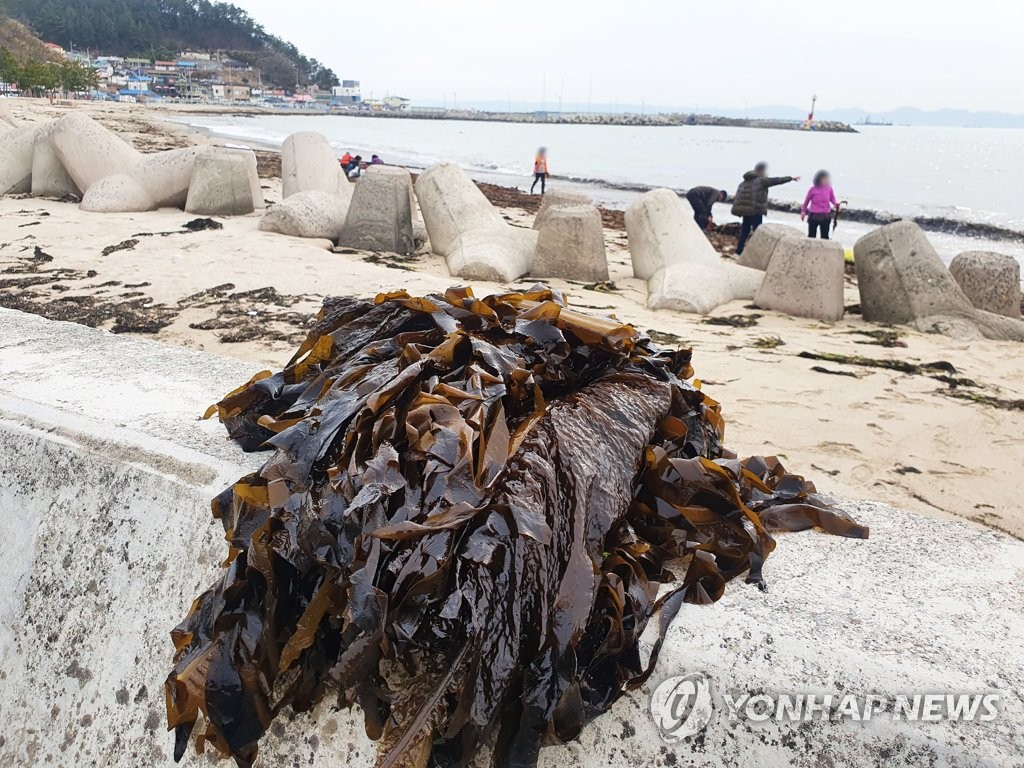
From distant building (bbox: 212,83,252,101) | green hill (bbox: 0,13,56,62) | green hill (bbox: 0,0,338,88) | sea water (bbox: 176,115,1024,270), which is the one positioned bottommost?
sea water (bbox: 176,115,1024,270)

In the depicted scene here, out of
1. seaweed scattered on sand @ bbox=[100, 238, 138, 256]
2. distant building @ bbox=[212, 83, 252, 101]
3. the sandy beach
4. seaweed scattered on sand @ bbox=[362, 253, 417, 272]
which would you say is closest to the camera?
the sandy beach

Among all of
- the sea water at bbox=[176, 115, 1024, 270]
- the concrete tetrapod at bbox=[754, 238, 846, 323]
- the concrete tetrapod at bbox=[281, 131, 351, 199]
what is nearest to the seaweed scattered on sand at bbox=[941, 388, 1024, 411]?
the concrete tetrapod at bbox=[754, 238, 846, 323]

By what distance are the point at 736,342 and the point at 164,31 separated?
476 feet

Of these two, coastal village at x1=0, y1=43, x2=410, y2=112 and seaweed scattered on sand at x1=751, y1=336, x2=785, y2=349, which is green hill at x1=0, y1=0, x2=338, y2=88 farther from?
seaweed scattered on sand at x1=751, y1=336, x2=785, y2=349

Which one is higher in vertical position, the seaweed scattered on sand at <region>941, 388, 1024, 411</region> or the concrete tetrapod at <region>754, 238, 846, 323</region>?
the concrete tetrapod at <region>754, 238, 846, 323</region>

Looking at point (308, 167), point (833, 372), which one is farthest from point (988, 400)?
point (308, 167)

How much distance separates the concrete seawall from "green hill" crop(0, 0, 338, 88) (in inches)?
5012

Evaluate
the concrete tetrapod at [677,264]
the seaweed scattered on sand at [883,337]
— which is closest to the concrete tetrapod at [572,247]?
the concrete tetrapod at [677,264]

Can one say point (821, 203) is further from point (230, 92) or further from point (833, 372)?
point (230, 92)

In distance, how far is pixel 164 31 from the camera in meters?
124

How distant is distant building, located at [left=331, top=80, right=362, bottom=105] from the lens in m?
142

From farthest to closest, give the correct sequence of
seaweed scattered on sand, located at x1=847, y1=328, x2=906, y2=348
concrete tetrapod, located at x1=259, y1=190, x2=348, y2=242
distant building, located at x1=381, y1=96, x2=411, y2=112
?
distant building, located at x1=381, y1=96, x2=411, y2=112, concrete tetrapod, located at x1=259, y1=190, x2=348, y2=242, seaweed scattered on sand, located at x1=847, y1=328, x2=906, y2=348

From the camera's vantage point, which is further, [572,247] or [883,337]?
[572,247]

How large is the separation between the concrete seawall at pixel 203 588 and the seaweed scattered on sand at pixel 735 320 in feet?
16.6
